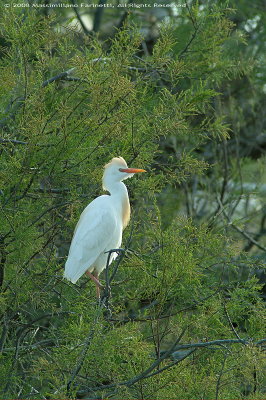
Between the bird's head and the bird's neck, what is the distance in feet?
0.20

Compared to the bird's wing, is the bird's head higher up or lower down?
higher up

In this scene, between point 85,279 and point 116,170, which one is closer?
point 116,170

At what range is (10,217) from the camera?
3.39 metres

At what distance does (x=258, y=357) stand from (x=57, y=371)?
0.76m

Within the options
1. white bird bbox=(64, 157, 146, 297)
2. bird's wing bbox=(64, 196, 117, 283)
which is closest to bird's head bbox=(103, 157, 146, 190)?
white bird bbox=(64, 157, 146, 297)

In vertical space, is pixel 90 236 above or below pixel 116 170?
below

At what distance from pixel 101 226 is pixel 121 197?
0.16 metres

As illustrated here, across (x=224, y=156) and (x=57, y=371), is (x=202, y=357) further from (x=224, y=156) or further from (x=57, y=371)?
(x=224, y=156)

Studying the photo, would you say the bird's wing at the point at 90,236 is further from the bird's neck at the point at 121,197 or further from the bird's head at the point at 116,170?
the bird's head at the point at 116,170

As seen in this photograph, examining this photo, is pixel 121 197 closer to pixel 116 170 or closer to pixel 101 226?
pixel 101 226

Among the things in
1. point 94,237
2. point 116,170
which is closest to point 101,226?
point 94,237

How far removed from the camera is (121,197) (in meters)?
3.81

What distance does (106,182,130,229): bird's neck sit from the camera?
3.70 meters

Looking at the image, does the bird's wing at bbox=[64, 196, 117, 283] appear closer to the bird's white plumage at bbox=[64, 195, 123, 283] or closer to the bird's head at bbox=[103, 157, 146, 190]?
the bird's white plumage at bbox=[64, 195, 123, 283]
